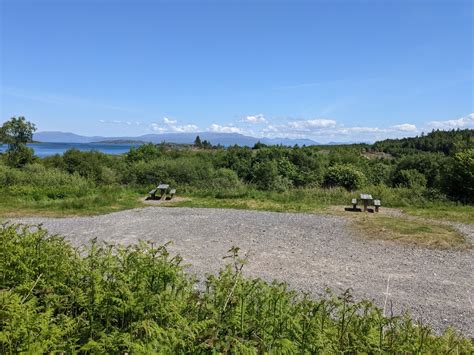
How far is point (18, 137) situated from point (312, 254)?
43995 mm

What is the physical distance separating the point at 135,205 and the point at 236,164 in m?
26.0

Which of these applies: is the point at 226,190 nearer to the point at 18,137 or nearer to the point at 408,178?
the point at 408,178

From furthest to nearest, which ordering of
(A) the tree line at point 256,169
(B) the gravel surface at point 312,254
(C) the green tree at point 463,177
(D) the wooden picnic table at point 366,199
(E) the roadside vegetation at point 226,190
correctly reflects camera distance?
(A) the tree line at point 256,169
(C) the green tree at point 463,177
(E) the roadside vegetation at point 226,190
(D) the wooden picnic table at point 366,199
(B) the gravel surface at point 312,254

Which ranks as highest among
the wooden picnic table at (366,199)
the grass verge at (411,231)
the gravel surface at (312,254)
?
the wooden picnic table at (366,199)

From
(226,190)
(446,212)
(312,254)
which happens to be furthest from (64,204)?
(446,212)

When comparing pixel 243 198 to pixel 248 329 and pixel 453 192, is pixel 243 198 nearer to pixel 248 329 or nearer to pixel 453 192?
pixel 453 192

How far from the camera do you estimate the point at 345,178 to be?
24328 millimetres

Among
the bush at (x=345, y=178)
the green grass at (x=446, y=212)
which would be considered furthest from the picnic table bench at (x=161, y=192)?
the bush at (x=345, y=178)

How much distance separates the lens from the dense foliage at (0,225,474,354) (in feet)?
5.17

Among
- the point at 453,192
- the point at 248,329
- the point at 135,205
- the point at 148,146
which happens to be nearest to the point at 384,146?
the point at 148,146

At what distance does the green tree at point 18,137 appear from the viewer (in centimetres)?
3903

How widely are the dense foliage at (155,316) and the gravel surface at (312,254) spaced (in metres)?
1.65

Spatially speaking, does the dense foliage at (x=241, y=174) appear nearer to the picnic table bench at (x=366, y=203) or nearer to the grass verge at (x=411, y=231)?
the picnic table bench at (x=366, y=203)

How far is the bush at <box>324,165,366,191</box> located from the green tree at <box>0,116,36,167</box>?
1283 inches
